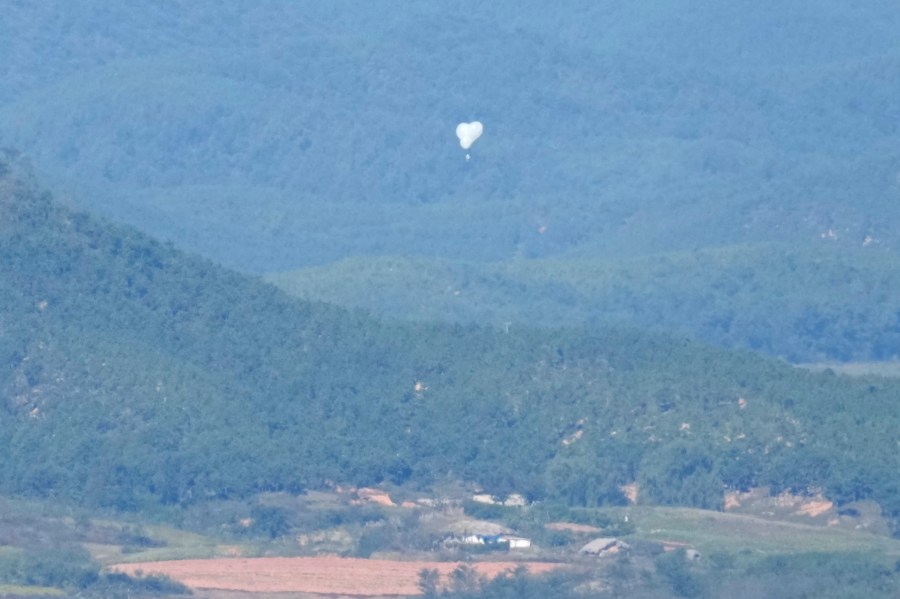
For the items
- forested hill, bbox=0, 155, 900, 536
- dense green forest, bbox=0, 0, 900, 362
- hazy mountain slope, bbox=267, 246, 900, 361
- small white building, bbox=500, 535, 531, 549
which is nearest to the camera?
small white building, bbox=500, 535, 531, 549

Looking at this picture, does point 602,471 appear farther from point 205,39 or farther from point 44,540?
point 205,39

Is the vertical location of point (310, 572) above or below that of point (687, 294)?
below

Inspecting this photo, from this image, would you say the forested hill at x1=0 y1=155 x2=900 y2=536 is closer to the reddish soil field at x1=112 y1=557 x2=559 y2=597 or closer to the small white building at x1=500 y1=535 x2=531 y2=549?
the small white building at x1=500 y1=535 x2=531 y2=549

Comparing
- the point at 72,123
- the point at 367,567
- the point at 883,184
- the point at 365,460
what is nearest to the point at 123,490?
the point at 365,460

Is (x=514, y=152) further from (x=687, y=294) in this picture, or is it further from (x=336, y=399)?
(x=336, y=399)

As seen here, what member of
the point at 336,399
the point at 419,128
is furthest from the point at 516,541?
the point at 419,128

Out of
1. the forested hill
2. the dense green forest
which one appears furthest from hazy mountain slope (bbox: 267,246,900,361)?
the forested hill
